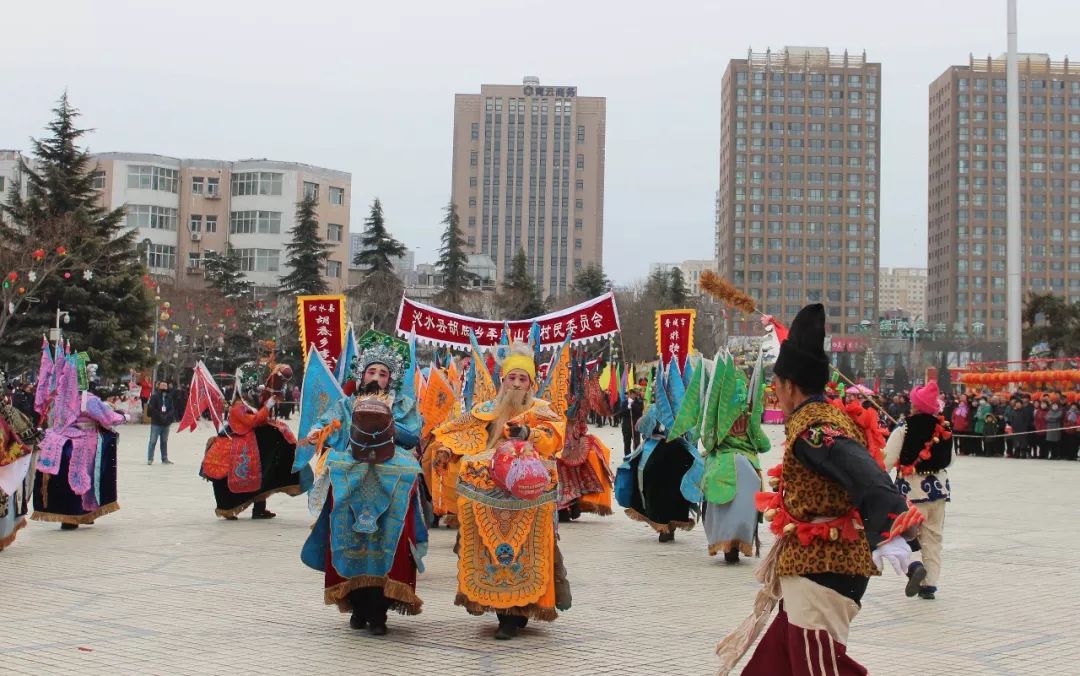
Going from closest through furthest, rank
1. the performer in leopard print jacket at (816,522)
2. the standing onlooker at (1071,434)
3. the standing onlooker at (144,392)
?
the performer in leopard print jacket at (816,522) < the standing onlooker at (1071,434) < the standing onlooker at (144,392)

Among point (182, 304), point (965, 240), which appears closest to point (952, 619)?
point (182, 304)

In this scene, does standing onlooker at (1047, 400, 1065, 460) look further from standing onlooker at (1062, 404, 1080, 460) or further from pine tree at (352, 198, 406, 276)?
pine tree at (352, 198, 406, 276)

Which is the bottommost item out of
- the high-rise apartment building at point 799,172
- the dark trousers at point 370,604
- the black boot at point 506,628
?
the black boot at point 506,628

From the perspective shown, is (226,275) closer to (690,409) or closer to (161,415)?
(161,415)

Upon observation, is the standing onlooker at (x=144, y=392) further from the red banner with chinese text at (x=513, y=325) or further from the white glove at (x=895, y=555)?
the white glove at (x=895, y=555)

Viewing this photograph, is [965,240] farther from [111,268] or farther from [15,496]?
[15,496]

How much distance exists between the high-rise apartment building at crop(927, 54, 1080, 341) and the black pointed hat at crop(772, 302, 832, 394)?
530 feet

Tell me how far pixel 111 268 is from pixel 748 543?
31683 mm

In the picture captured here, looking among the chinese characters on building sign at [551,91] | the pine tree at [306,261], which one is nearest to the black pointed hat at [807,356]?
the pine tree at [306,261]

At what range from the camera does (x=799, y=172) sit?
153 metres

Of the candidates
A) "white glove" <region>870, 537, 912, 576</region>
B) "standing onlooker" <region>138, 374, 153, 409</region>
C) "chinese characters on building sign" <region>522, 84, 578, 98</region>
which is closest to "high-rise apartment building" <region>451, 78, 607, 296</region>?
"chinese characters on building sign" <region>522, 84, 578, 98</region>

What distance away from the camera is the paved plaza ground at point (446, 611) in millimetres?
6914

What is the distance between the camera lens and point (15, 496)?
11.0 meters

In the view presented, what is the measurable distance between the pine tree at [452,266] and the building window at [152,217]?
816 inches
